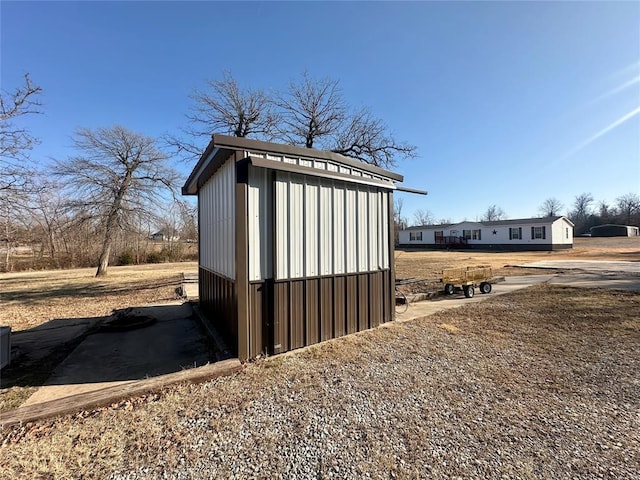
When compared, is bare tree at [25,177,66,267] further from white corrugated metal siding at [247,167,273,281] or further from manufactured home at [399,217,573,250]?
manufactured home at [399,217,573,250]

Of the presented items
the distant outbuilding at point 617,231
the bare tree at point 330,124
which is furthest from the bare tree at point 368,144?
the distant outbuilding at point 617,231

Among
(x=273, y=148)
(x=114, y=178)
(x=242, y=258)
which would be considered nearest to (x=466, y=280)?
(x=273, y=148)

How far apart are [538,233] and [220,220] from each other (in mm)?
34641

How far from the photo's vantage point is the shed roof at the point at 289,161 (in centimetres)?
386

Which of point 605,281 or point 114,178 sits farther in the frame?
point 114,178

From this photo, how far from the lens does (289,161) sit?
4.36 m

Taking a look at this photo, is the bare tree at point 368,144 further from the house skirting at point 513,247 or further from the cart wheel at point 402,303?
the house skirting at point 513,247

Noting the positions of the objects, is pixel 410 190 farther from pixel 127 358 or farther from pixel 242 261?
pixel 127 358

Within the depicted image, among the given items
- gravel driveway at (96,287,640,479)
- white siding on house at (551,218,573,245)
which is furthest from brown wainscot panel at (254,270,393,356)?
white siding on house at (551,218,573,245)

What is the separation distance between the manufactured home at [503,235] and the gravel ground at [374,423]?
3098cm

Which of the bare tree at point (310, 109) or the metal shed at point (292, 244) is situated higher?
the bare tree at point (310, 109)

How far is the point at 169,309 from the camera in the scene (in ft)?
24.4

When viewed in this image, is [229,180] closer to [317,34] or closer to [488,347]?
[488,347]

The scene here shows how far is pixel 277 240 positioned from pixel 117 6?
6.66 metres
